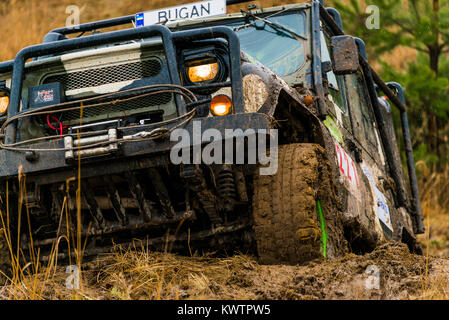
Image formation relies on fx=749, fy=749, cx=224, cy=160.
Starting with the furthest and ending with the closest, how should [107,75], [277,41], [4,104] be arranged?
[277,41] → [4,104] → [107,75]

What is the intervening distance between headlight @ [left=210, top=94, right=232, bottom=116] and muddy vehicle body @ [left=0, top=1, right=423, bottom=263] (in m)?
0.01

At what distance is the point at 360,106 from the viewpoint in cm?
684

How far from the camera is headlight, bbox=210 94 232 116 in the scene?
13.8 feet

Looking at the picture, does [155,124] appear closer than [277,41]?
Yes

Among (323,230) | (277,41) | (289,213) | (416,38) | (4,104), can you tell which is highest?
(416,38)

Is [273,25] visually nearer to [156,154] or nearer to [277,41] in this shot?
[277,41]

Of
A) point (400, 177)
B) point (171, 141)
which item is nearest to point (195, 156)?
point (171, 141)

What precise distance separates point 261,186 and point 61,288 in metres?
1.28

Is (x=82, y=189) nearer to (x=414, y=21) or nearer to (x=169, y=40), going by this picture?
(x=169, y=40)

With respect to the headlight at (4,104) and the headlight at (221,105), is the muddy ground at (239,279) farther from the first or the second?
the headlight at (4,104)

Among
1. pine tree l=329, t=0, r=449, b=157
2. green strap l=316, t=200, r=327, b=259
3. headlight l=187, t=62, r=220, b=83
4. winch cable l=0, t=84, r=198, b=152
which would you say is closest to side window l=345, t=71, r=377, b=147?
green strap l=316, t=200, r=327, b=259

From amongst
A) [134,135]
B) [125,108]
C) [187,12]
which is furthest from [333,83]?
[134,135]

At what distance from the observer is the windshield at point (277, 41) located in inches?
217

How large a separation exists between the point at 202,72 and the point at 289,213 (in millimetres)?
964
